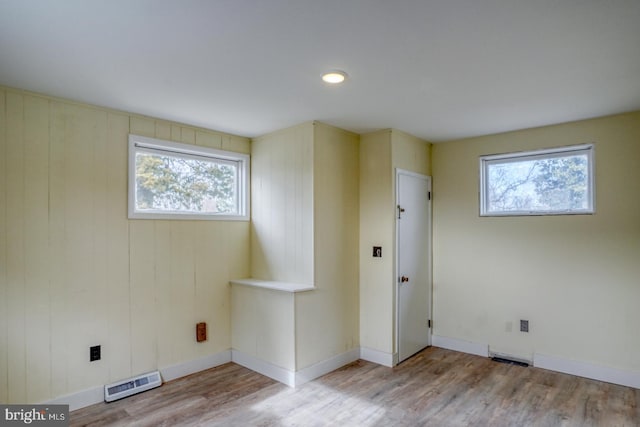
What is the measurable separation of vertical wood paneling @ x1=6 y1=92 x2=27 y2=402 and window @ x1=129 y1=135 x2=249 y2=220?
2.49ft

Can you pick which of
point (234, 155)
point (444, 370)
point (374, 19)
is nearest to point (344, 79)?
point (374, 19)

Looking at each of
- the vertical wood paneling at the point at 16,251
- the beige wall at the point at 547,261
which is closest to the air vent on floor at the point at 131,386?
the vertical wood paneling at the point at 16,251

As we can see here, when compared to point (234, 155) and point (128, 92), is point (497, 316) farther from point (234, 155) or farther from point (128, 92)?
point (128, 92)

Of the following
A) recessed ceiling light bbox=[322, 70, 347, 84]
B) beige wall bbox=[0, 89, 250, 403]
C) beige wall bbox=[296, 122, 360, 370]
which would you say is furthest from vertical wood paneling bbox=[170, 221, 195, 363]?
recessed ceiling light bbox=[322, 70, 347, 84]

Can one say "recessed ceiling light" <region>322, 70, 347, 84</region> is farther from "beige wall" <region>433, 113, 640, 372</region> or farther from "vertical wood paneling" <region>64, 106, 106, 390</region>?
"beige wall" <region>433, 113, 640, 372</region>

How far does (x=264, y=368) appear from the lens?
3.52m

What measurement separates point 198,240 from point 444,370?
274cm

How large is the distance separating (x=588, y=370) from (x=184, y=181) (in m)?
4.17

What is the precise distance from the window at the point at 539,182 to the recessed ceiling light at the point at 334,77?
2288mm

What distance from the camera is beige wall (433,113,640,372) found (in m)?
3.24

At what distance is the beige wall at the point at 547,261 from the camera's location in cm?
324

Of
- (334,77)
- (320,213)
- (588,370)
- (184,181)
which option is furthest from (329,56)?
(588,370)

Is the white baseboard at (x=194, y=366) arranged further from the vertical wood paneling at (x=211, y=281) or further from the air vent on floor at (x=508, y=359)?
the air vent on floor at (x=508, y=359)

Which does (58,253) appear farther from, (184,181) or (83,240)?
(184,181)
